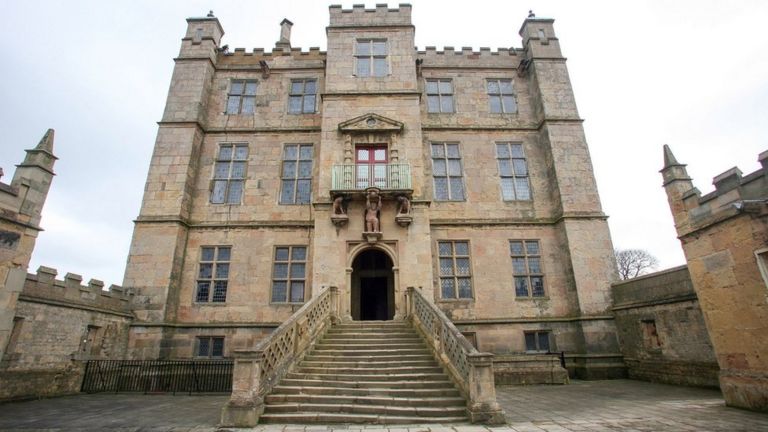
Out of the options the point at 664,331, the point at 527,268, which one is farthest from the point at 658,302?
the point at 527,268

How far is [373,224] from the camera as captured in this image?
12656 millimetres

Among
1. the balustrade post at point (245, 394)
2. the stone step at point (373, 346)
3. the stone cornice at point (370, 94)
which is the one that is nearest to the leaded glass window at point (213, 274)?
the stone step at point (373, 346)

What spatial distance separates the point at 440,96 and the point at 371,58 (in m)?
3.48

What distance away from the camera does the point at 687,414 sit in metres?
6.54

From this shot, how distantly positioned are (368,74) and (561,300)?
11.9 meters

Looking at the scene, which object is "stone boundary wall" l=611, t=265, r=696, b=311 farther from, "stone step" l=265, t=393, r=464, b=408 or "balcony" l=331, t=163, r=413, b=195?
"stone step" l=265, t=393, r=464, b=408

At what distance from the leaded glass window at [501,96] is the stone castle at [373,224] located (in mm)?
74

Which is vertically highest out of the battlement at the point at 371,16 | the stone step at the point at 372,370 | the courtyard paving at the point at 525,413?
the battlement at the point at 371,16

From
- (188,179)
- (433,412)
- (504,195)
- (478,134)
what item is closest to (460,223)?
(504,195)

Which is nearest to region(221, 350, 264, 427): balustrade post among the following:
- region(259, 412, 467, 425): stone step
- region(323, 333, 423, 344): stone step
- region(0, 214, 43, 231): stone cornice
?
region(259, 412, 467, 425): stone step

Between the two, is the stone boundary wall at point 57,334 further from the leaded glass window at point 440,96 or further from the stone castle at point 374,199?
the leaded glass window at point 440,96

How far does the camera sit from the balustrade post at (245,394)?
20.4ft

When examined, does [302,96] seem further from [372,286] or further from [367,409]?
[367,409]

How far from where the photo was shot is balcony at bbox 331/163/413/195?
1311 cm
